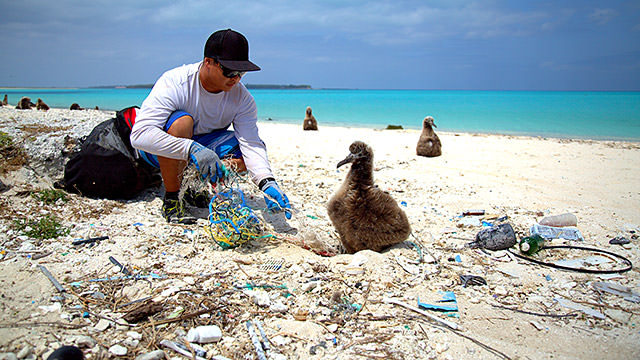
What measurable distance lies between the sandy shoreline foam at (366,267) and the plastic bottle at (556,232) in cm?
13

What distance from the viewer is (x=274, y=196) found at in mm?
3770

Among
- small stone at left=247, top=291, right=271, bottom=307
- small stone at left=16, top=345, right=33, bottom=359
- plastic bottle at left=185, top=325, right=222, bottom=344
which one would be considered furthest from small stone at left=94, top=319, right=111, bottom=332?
small stone at left=247, top=291, right=271, bottom=307

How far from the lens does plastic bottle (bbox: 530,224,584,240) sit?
12.6 feet

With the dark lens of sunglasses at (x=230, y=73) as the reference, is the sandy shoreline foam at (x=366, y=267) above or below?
below

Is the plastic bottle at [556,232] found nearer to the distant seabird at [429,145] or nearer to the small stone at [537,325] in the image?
the small stone at [537,325]

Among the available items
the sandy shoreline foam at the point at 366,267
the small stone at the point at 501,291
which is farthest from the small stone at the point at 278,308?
the small stone at the point at 501,291

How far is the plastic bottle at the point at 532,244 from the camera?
140 inches

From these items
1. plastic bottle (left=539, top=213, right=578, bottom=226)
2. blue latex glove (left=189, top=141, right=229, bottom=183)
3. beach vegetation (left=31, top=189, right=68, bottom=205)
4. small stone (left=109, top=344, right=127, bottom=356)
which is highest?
blue latex glove (left=189, top=141, right=229, bottom=183)

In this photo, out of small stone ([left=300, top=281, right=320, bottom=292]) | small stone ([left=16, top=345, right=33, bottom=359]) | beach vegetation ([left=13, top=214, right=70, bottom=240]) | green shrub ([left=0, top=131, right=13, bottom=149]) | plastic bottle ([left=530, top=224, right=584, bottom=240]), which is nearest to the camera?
small stone ([left=16, top=345, right=33, bottom=359])

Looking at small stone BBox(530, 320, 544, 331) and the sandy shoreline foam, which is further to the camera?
small stone BBox(530, 320, 544, 331)

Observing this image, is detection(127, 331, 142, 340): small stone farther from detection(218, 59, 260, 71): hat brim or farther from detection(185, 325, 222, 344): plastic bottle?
detection(218, 59, 260, 71): hat brim

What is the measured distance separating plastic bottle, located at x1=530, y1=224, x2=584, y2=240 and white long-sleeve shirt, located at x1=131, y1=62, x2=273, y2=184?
2849mm

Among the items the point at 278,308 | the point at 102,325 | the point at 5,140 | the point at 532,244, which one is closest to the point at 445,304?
the point at 278,308

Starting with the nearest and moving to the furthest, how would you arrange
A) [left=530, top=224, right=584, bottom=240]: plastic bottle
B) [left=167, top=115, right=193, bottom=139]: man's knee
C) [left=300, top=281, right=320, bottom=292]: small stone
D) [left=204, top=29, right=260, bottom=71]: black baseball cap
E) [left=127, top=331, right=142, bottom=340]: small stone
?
1. [left=127, top=331, right=142, bottom=340]: small stone
2. [left=300, top=281, right=320, bottom=292]: small stone
3. [left=204, top=29, right=260, bottom=71]: black baseball cap
4. [left=167, top=115, right=193, bottom=139]: man's knee
5. [left=530, top=224, right=584, bottom=240]: plastic bottle
